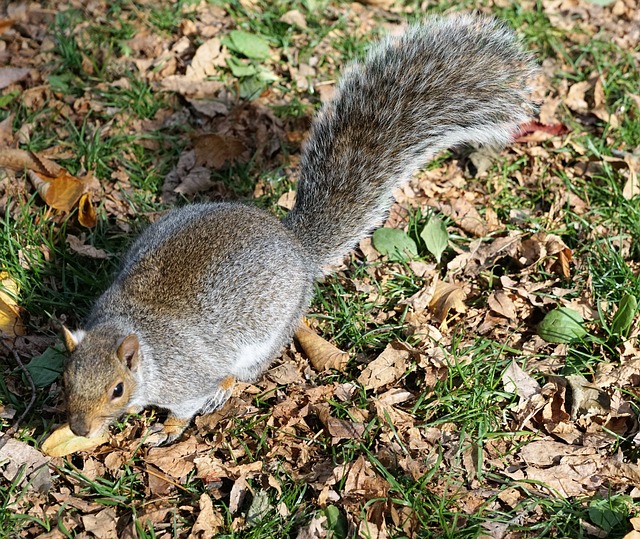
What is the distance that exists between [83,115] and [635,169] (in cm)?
310

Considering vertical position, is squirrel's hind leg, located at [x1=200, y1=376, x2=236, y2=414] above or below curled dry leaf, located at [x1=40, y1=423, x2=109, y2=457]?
below

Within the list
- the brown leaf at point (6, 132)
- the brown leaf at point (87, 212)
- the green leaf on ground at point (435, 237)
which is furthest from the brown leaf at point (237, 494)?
the brown leaf at point (6, 132)

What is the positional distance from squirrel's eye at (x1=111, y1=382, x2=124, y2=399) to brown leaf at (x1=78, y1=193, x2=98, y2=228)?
52.4 inches

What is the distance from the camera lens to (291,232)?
3.43m

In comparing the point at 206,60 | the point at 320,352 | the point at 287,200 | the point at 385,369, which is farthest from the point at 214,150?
the point at 385,369

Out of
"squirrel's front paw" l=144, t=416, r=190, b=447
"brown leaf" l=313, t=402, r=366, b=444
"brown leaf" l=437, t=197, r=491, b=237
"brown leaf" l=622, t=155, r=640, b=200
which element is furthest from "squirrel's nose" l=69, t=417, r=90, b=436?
"brown leaf" l=622, t=155, r=640, b=200

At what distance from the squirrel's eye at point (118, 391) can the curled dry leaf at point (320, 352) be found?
95 cm

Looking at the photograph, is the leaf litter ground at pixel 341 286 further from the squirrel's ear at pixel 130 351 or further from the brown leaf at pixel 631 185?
the squirrel's ear at pixel 130 351

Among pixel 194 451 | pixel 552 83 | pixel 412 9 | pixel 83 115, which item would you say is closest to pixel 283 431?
pixel 194 451

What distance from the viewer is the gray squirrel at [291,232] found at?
3070mm

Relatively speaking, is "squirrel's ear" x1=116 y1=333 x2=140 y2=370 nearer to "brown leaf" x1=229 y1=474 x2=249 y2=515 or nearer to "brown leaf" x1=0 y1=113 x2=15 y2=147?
"brown leaf" x1=229 y1=474 x2=249 y2=515

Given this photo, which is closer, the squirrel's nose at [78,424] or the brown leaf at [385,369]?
the squirrel's nose at [78,424]

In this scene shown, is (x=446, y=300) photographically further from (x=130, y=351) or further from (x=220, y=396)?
(x=130, y=351)

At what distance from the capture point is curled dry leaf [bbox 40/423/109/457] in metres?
3.01
